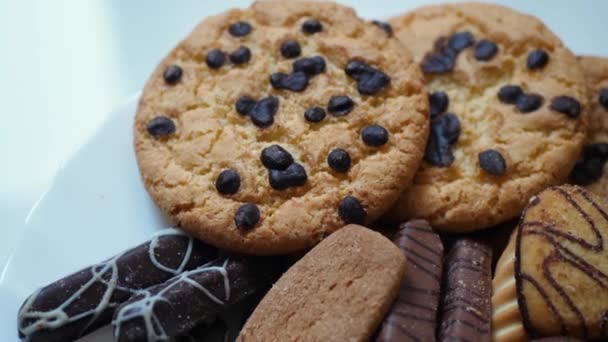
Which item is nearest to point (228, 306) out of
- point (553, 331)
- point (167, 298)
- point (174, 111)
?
point (167, 298)

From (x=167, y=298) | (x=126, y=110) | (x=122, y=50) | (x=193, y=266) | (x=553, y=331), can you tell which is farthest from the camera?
(x=122, y=50)

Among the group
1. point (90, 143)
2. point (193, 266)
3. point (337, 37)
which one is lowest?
point (193, 266)

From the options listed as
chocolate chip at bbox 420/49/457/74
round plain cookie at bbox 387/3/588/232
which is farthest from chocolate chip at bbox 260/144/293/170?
chocolate chip at bbox 420/49/457/74

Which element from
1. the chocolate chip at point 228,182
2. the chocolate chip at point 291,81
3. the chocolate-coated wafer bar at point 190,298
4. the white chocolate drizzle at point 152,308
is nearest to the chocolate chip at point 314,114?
the chocolate chip at point 291,81

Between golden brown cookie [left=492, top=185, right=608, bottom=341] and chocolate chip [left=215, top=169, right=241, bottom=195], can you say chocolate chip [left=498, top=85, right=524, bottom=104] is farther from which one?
chocolate chip [left=215, top=169, right=241, bottom=195]

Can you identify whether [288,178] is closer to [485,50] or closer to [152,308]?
[152,308]

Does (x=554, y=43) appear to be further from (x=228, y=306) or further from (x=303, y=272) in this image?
(x=228, y=306)

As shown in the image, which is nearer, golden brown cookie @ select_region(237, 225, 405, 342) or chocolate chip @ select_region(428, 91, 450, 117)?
golden brown cookie @ select_region(237, 225, 405, 342)
